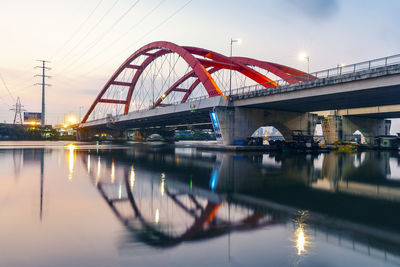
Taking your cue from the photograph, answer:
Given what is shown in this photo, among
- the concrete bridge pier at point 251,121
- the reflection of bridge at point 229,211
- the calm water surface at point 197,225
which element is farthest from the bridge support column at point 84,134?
the reflection of bridge at point 229,211

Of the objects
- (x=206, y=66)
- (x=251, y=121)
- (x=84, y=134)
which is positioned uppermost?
(x=206, y=66)

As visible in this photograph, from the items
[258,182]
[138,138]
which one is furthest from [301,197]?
[138,138]

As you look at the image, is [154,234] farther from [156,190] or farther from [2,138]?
[2,138]

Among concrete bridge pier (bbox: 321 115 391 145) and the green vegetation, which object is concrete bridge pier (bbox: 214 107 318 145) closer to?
concrete bridge pier (bbox: 321 115 391 145)

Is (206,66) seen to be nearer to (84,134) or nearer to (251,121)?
(251,121)

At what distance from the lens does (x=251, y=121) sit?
44625 millimetres

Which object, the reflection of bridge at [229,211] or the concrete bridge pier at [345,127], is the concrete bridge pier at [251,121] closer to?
the concrete bridge pier at [345,127]

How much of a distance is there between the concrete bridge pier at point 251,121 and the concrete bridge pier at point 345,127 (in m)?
9.75

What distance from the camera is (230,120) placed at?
1706 inches

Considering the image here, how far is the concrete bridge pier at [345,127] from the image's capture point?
57.7 metres

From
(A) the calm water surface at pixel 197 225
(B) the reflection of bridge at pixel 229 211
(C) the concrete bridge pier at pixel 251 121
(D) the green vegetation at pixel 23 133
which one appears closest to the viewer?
(A) the calm water surface at pixel 197 225

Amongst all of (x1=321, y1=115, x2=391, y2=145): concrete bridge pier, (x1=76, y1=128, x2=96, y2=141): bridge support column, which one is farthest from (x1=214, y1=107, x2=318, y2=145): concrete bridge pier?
(x1=76, y1=128, x2=96, y2=141): bridge support column

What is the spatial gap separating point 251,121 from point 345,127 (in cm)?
2586

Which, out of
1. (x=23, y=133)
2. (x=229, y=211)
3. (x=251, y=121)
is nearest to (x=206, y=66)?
(x=251, y=121)
